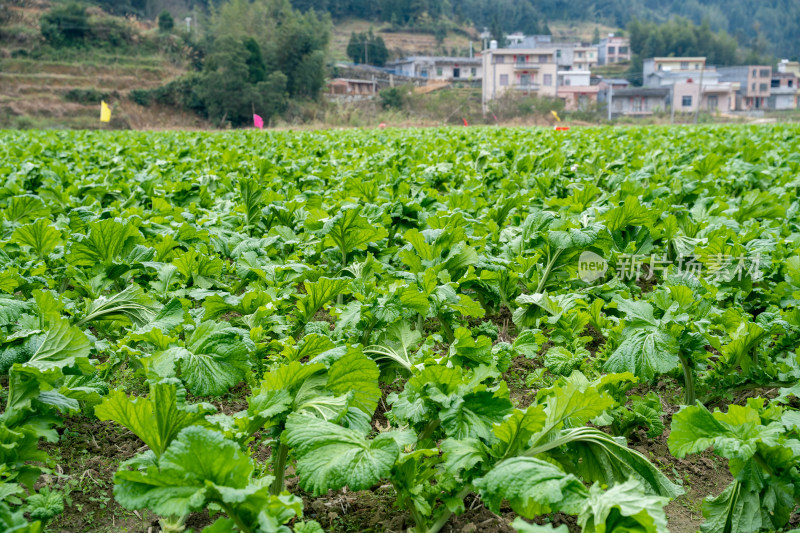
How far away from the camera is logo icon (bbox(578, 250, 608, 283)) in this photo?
3514 millimetres

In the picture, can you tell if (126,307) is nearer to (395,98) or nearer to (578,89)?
(395,98)

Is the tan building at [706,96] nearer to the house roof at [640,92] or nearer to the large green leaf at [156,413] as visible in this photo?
the house roof at [640,92]

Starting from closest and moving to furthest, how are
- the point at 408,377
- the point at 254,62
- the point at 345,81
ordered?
the point at 408,377
the point at 254,62
the point at 345,81

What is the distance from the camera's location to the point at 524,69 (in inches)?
2489

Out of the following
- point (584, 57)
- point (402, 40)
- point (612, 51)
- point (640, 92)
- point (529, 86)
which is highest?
point (402, 40)

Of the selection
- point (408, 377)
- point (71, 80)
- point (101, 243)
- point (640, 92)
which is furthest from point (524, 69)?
point (408, 377)

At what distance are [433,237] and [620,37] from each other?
121 meters

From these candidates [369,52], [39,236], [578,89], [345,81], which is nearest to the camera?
[39,236]

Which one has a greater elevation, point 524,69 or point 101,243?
point 524,69

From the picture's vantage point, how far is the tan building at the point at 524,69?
6240 cm

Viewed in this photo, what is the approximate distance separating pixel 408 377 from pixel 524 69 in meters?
64.9

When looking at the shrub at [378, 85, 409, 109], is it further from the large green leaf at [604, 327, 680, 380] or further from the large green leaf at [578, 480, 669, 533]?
the large green leaf at [578, 480, 669, 533]

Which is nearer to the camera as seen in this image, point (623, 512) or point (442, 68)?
point (623, 512)

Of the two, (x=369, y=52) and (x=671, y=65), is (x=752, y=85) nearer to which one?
(x=671, y=65)
